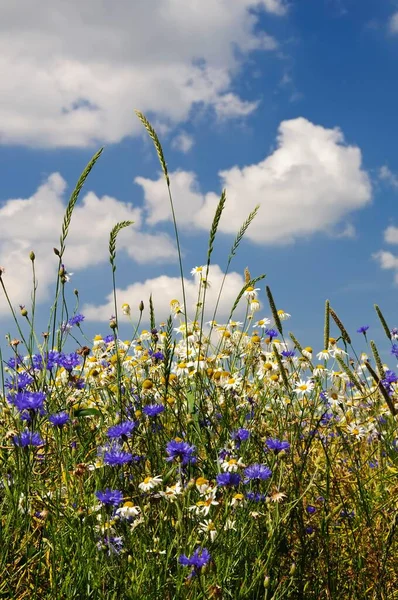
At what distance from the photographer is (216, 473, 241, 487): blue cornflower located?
262 cm

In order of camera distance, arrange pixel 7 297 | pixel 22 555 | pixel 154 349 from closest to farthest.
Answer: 1. pixel 22 555
2. pixel 7 297
3. pixel 154 349

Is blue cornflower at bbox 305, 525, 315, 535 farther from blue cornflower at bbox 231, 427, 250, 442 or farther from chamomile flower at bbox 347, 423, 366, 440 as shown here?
chamomile flower at bbox 347, 423, 366, 440

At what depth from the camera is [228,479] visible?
2.64m

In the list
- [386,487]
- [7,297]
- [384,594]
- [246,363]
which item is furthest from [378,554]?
[7,297]

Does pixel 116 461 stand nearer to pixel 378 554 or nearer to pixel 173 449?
pixel 173 449

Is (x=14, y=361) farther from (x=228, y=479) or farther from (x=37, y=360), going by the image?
(x=228, y=479)

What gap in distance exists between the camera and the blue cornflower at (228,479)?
262 cm

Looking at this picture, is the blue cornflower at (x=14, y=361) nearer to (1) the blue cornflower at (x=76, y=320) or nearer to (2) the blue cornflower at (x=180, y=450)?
(1) the blue cornflower at (x=76, y=320)

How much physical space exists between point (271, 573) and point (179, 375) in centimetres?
177

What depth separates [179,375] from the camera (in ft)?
14.8

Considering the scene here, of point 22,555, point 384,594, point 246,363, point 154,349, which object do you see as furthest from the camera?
point 246,363

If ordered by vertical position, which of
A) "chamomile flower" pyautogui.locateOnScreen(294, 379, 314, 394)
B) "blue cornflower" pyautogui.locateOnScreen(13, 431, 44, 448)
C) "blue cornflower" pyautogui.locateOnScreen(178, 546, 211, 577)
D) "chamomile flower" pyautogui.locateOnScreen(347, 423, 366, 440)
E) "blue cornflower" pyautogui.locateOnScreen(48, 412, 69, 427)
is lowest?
"blue cornflower" pyautogui.locateOnScreen(178, 546, 211, 577)

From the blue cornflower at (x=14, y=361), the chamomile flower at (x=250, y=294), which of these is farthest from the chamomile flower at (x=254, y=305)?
the blue cornflower at (x=14, y=361)

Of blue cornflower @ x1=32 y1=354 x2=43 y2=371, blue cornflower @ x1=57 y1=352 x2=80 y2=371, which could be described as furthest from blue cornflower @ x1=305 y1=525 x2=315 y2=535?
blue cornflower @ x1=32 y1=354 x2=43 y2=371
